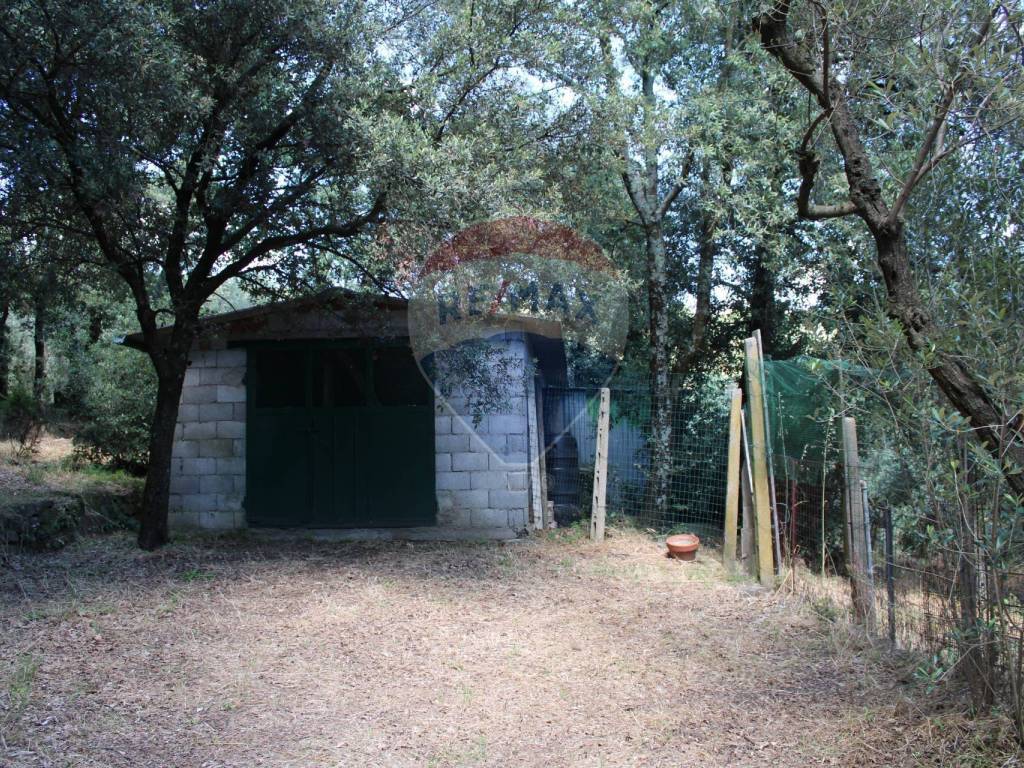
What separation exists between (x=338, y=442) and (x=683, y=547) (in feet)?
13.1

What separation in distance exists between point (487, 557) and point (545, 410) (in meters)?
2.93

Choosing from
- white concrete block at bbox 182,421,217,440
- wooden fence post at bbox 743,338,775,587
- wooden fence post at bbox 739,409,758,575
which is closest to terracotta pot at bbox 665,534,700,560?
wooden fence post at bbox 739,409,758,575

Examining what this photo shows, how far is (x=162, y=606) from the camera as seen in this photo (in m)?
5.25

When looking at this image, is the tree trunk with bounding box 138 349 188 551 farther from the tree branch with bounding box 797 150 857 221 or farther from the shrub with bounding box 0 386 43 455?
the tree branch with bounding box 797 150 857 221

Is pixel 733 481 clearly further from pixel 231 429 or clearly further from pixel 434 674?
pixel 231 429

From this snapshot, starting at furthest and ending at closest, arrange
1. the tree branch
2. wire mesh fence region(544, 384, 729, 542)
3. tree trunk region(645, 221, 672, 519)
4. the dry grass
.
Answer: tree trunk region(645, 221, 672, 519) → wire mesh fence region(544, 384, 729, 542) → the tree branch → the dry grass

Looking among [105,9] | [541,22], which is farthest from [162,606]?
[541,22]

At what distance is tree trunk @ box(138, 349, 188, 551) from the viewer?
22.8 ft

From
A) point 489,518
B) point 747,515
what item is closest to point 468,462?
point 489,518

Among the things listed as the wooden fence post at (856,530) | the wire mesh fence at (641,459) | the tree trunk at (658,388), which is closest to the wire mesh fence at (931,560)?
the wooden fence post at (856,530)

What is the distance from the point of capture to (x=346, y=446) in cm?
840

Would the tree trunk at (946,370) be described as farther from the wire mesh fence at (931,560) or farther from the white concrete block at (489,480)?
the white concrete block at (489,480)

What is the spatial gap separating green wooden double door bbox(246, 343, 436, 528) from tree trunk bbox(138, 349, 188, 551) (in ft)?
4.76

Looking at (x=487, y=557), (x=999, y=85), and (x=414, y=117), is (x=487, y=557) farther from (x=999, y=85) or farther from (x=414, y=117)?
(x=999, y=85)
